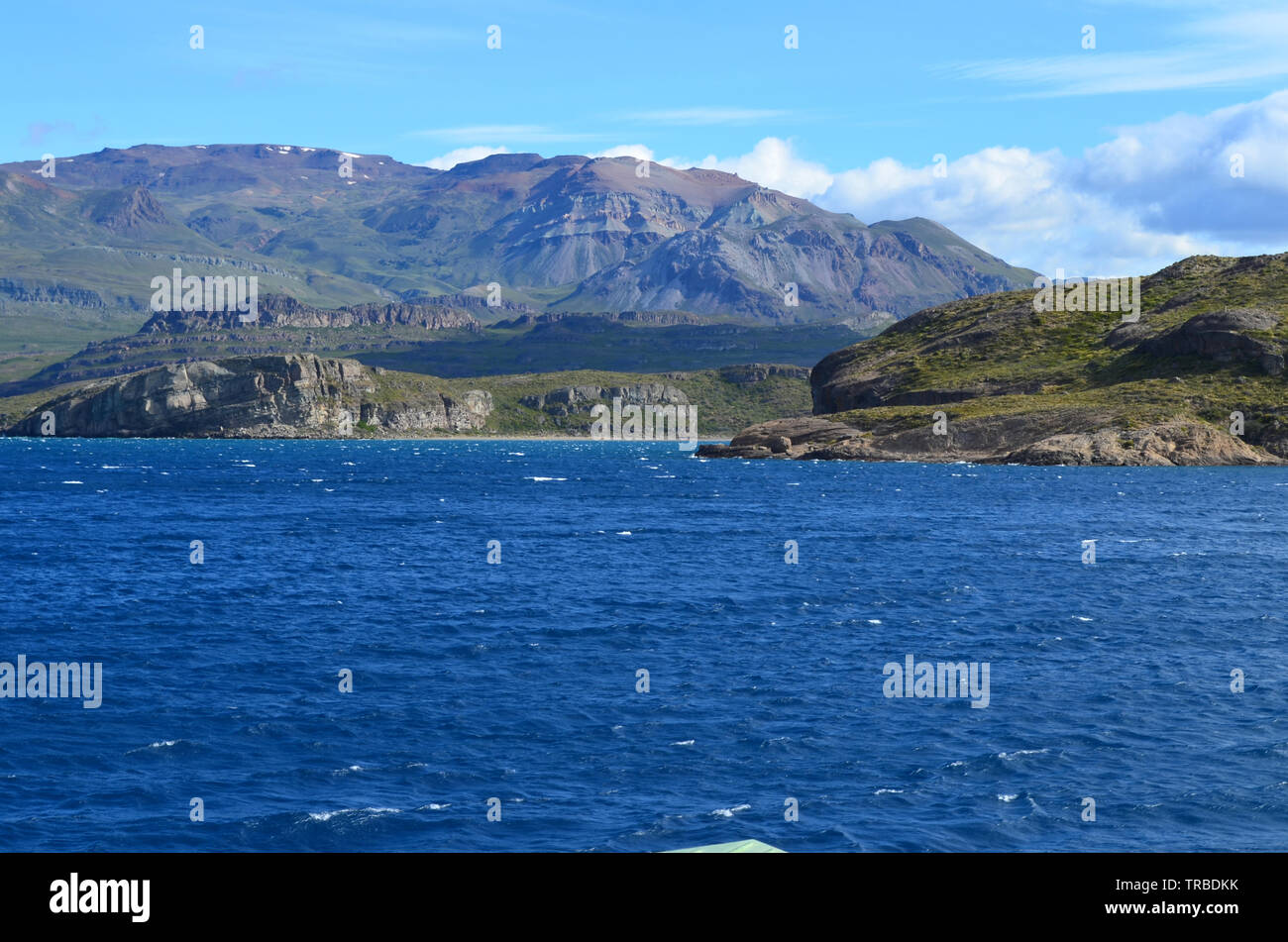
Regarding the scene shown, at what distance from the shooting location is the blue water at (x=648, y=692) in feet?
98.4

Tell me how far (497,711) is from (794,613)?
23976 mm

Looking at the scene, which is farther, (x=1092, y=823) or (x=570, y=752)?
(x=570, y=752)

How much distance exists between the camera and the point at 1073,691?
43.4 metres

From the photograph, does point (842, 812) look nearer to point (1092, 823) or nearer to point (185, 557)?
point (1092, 823)

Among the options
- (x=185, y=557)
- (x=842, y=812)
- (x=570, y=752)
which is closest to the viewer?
(x=842, y=812)

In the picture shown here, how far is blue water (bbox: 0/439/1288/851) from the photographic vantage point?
2998 cm

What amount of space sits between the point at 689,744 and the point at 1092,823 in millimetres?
12055

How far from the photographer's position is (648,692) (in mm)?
Result: 43031
